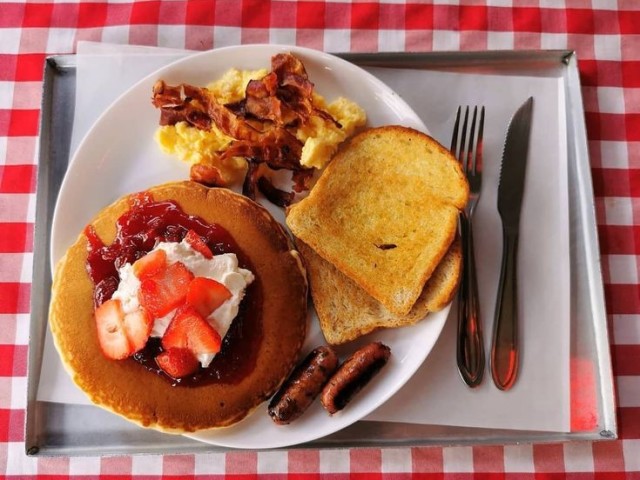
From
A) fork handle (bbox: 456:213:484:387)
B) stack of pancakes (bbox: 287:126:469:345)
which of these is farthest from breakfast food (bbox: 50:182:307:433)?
fork handle (bbox: 456:213:484:387)

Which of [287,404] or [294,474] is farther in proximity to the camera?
[294,474]

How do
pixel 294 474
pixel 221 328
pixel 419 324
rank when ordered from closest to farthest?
pixel 221 328
pixel 419 324
pixel 294 474

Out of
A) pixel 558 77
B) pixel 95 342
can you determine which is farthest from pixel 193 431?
pixel 558 77

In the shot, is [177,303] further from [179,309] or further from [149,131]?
[149,131]

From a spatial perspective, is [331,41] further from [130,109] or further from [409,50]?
[130,109]

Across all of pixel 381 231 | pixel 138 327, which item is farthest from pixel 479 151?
pixel 138 327

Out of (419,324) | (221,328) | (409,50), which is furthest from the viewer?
(409,50)
